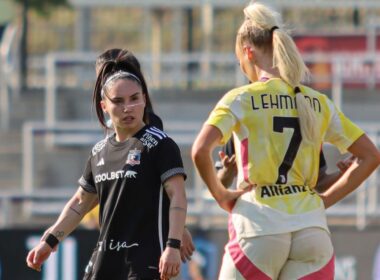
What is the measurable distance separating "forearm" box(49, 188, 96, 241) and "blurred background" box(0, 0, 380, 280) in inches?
138

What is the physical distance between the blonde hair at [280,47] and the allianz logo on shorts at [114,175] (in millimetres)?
742

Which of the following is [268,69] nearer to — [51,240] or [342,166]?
[342,166]

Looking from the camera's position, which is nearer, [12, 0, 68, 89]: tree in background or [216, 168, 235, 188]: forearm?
[216, 168, 235, 188]: forearm

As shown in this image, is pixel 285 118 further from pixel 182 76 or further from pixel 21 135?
pixel 182 76

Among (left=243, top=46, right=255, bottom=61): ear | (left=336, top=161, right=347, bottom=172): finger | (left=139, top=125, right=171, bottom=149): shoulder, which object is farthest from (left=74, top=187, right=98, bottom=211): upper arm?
(left=336, top=161, right=347, bottom=172): finger

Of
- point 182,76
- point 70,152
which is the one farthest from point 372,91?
point 70,152

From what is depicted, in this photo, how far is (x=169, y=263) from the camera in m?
5.54

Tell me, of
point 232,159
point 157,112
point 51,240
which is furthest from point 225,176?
point 157,112

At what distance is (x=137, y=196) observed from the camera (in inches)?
226

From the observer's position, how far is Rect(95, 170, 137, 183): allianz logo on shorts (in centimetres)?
575

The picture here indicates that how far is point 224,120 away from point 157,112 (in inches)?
533

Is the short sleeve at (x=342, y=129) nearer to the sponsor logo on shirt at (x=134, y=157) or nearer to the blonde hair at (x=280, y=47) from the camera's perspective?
the blonde hair at (x=280, y=47)

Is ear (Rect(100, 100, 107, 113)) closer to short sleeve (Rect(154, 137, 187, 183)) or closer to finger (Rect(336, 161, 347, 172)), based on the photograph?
short sleeve (Rect(154, 137, 187, 183))

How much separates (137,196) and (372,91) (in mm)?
14889
